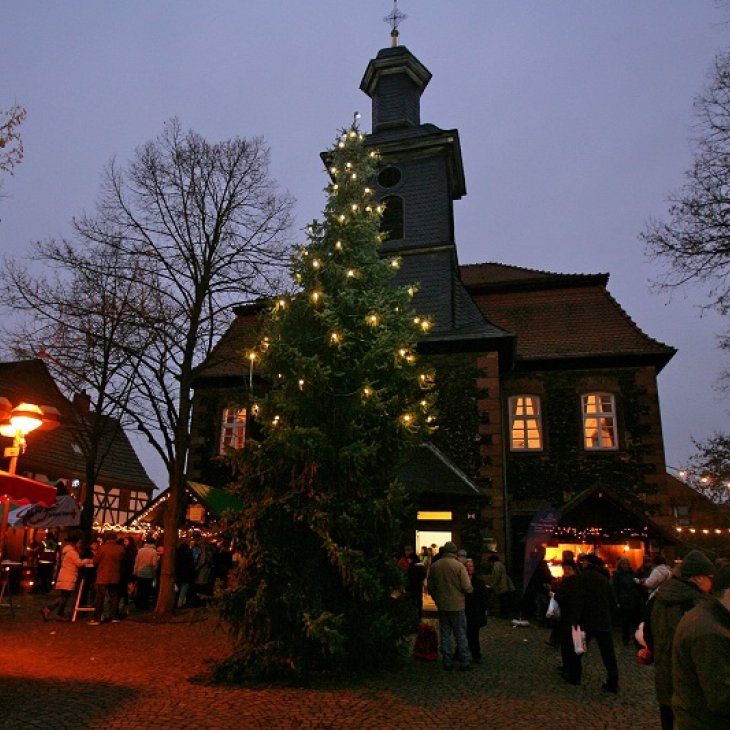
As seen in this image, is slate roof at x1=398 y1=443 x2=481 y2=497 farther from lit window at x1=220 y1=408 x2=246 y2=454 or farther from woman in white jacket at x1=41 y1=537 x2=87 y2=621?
woman in white jacket at x1=41 y1=537 x2=87 y2=621

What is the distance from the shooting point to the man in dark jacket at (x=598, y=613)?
7883 mm

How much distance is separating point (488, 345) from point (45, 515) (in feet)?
41.2

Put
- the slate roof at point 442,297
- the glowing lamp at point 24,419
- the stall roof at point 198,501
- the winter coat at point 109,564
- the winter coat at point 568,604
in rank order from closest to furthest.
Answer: the winter coat at point 568,604 < the glowing lamp at point 24,419 < the winter coat at point 109,564 < the stall roof at point 198,501 < the slate roof at point 442,297

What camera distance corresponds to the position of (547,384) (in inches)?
760

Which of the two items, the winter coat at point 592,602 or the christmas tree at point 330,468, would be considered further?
the christmas tree at point 330,468

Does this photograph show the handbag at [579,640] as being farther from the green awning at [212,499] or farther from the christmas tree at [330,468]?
the green awning at [212,499]

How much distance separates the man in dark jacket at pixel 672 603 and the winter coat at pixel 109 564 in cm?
1035

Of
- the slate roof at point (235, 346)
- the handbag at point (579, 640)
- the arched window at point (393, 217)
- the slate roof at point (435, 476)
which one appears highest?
the arched window at point (393, 217)

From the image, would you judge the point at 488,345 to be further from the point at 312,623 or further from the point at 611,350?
the point at 312,623

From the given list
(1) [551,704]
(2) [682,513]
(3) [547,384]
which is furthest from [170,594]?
(2) [682,513]

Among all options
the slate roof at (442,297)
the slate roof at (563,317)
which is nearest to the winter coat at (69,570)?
the slate roof at (442,297)

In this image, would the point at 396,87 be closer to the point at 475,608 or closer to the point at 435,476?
the point at 435,476

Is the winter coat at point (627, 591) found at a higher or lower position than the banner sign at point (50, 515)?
lower

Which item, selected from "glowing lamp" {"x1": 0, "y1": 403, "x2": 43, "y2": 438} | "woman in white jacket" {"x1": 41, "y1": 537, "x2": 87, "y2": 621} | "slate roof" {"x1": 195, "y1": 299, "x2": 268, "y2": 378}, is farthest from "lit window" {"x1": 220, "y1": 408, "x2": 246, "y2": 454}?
"glowing lamp" {"x1": 0, "y1": 403, "x2": 43, "y2": 438}
